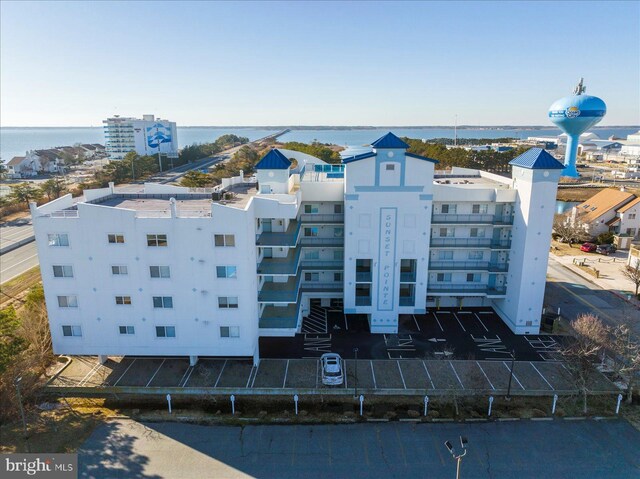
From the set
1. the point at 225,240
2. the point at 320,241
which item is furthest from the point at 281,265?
the point at 320,241

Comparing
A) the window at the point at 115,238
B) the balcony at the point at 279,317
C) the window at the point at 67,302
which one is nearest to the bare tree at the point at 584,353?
the balcony at the point at 279,317

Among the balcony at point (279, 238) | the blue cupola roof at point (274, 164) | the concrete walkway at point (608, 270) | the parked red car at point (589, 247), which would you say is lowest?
the concrete walkway at point (608, 270)

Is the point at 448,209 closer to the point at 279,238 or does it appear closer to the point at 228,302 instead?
the point at 279,238

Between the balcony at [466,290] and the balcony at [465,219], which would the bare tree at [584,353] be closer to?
the balcony at [466,290]

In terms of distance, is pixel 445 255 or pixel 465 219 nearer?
pixel 465 219

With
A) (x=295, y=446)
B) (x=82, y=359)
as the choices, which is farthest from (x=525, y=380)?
(x=82, y=359)

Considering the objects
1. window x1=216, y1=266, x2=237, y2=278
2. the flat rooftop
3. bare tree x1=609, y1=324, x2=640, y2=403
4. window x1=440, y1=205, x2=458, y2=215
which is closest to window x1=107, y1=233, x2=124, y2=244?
the flat rooftop

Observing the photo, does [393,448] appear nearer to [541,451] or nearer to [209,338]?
[541,451]
